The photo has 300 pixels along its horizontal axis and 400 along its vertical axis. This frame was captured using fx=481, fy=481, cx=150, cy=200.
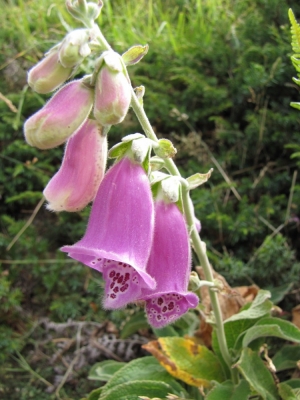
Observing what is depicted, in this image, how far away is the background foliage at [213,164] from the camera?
244 centimetres

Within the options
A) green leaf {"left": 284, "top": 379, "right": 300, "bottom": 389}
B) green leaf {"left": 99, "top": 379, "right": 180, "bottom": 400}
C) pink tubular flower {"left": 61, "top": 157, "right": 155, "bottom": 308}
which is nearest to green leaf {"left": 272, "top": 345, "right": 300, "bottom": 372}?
green leaf {"left": 284, "top": 379, "right": 300, "bottom": 389}

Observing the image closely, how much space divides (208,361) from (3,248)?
5.03 ft

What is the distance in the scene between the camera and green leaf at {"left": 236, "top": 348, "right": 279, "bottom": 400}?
5.28ft

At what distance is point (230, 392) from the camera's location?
5.41 ft

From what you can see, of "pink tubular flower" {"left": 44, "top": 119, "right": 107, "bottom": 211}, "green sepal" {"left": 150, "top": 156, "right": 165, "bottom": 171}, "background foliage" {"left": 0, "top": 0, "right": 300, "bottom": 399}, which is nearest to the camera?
"pink tubular flower" {"left": 44, "top": 119, "right": 107, "bottom": 211}

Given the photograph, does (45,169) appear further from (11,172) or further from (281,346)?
(281,346)

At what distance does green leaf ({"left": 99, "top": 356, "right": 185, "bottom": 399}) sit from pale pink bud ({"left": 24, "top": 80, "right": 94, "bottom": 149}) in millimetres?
1010

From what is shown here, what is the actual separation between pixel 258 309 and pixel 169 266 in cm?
63

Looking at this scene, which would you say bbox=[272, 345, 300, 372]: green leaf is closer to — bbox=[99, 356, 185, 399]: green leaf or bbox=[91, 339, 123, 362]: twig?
bbox=[99, 356, 185, 399]: green leaf

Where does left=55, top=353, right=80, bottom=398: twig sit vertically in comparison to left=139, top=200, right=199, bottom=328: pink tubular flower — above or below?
below

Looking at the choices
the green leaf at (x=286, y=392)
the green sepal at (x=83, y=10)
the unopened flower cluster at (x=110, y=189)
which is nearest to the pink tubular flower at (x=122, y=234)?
the unopened flower cluster at (x=110, y=189)

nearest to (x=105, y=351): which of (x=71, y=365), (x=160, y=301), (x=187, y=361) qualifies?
(x=71, y=365)

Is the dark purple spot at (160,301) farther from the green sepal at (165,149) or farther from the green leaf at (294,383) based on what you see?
the green leaf at (294,383)

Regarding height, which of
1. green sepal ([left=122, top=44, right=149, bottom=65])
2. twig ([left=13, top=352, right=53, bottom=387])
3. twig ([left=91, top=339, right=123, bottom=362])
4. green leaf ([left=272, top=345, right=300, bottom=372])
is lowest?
twig ([left=13, top=352, right=53, bottom=387])
